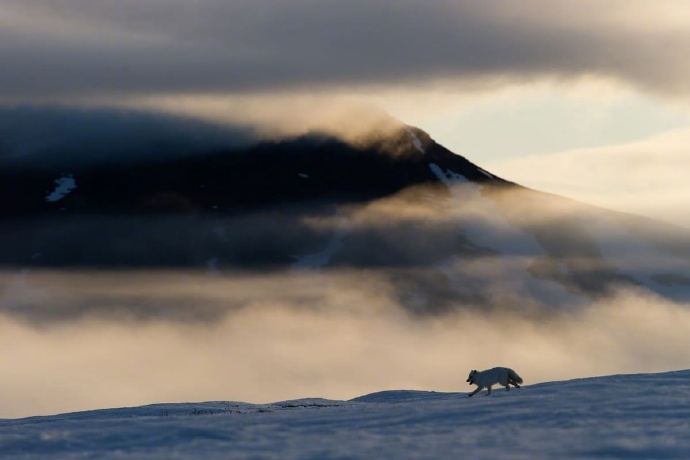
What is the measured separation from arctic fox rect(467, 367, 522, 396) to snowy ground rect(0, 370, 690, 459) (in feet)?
7.40

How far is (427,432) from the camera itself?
28266 millimetres

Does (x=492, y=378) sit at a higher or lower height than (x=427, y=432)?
higher

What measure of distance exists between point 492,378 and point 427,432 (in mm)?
9755

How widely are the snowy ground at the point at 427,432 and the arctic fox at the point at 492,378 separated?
2.26m

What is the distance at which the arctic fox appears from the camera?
3759cm

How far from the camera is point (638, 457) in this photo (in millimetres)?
23797

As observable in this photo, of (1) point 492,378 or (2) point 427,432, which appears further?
(1) point 492,378

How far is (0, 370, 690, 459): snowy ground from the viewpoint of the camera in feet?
82.5

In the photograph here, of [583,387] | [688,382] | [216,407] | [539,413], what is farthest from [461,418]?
[216,407]

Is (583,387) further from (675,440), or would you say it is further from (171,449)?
(171,449)

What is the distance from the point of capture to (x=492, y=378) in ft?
124

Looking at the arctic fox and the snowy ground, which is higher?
the arctic fox

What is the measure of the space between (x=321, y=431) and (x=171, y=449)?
13.4 feet

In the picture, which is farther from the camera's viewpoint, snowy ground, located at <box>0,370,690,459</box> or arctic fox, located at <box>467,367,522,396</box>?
arctic fox, located at <box>467,367,522,396</box>
